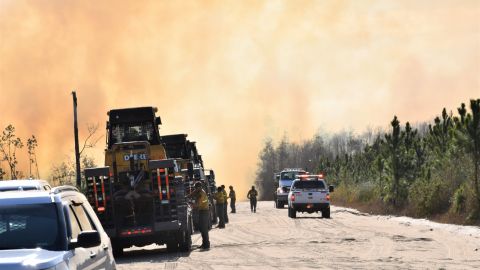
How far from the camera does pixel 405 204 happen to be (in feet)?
156

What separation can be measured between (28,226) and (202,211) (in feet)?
58.1

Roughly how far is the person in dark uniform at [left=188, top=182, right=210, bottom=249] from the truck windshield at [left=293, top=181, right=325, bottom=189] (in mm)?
18583

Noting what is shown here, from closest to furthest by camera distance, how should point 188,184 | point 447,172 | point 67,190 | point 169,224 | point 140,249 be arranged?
1. point 67,190
2. point 169,224
3. point 140,249
4. point 188,184
5. point 447,172

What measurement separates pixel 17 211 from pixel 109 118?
2004 centimetres

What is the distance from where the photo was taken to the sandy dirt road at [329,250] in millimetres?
19812

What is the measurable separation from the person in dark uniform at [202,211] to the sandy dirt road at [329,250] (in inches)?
18.5

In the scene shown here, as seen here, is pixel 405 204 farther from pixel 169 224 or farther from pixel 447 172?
pixel 169 224

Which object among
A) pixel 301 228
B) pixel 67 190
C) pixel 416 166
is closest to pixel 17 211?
pixel 67 190

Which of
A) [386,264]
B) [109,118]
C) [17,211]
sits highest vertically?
[109,118]

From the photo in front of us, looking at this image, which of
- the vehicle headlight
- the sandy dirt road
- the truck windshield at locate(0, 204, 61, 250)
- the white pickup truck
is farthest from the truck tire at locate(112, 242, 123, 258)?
the white pickup truck

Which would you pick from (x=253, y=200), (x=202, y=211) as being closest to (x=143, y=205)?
(x=202, y=211)

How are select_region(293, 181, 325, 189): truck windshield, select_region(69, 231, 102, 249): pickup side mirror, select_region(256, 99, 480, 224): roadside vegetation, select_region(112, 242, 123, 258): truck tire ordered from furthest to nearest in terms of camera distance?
select_region(293, 181, 325, 189): truck windshield
select_region(256, 99, 480, 224): roadside vegetation
select_region(112, 242, 123, 258): truck tire
select_region(69, 231, 102, 249): pickup side mirror

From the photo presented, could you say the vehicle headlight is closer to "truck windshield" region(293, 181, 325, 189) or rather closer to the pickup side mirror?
the pickup side mirror

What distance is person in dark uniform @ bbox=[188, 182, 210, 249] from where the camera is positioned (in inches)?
1005
